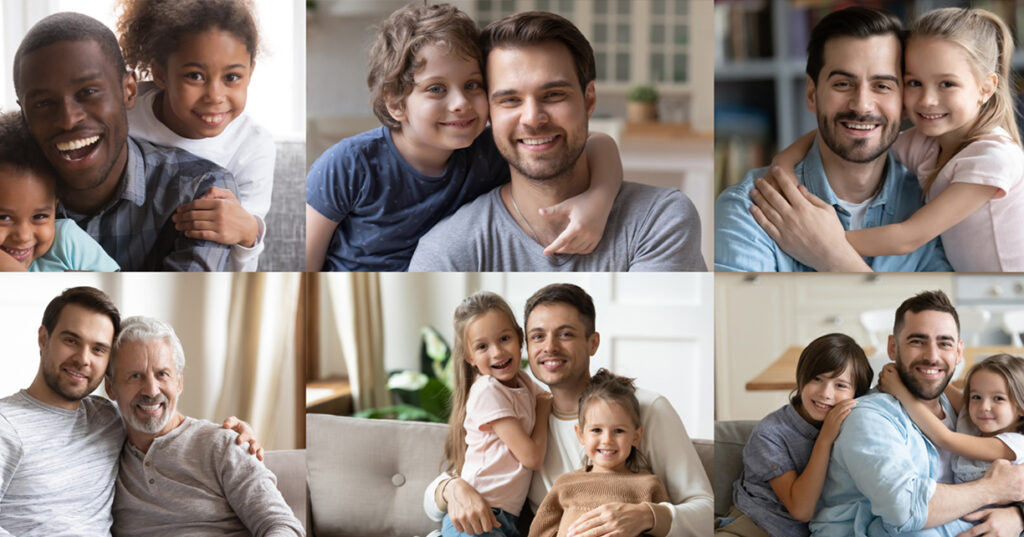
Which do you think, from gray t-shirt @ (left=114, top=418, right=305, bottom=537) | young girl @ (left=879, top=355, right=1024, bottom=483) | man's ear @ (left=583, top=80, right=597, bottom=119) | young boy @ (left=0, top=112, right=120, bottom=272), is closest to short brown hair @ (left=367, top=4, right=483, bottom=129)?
man's ear @ (left=583, top=80, right=597, bottom=119)

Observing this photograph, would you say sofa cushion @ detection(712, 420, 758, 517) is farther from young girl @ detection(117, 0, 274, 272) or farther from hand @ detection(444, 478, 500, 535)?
young girl @ detection(117, 0, 274, 272)

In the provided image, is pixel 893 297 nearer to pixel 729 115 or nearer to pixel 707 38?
pixel 729 115

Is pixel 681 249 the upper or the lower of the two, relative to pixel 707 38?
lower

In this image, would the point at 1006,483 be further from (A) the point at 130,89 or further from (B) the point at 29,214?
(B) the point at 29,214

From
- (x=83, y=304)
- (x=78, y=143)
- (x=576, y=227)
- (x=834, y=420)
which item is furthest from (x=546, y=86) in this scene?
(x=83, y=304)

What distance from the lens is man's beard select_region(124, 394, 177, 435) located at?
7.10 feet

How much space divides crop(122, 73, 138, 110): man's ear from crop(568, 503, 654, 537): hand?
57.7 inches

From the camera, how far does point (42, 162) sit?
7.04 ft

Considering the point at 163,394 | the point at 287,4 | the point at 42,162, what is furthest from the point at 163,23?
the point at 163,394

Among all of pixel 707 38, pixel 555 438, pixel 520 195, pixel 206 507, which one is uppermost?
pixel 707 38

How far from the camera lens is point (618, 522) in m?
2.03

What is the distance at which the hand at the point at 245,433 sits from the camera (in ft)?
7.18

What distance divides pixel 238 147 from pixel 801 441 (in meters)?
1.52

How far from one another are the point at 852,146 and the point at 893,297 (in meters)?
0.37
